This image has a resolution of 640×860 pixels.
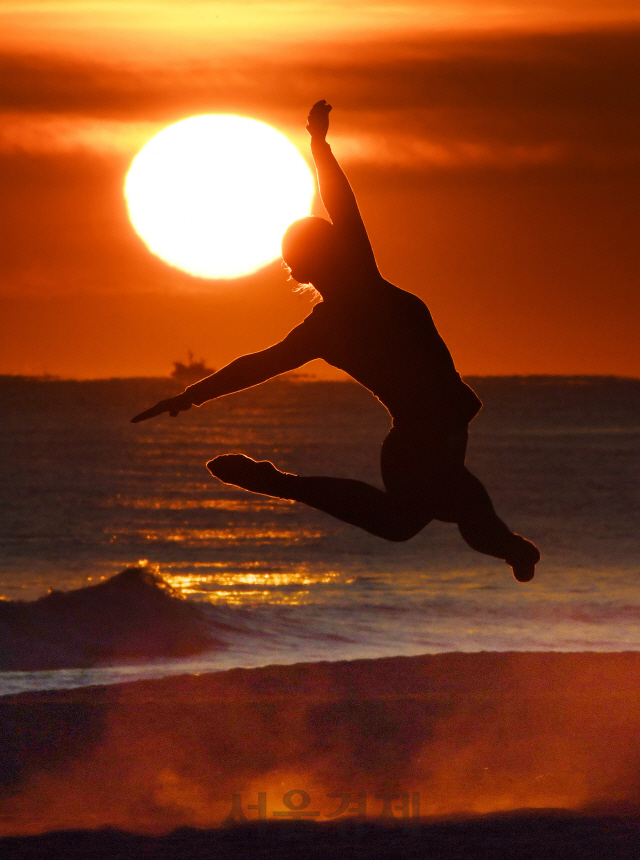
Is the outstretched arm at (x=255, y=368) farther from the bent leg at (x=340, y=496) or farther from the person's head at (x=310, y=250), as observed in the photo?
the bent leg at (x=340, y=496)

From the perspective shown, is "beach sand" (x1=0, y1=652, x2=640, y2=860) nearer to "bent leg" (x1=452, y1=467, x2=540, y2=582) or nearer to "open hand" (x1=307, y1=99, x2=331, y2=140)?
"bent leg" (x1=452, y1=467, x2=540, y2=582)

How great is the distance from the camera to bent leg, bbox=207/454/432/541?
5.42 meters

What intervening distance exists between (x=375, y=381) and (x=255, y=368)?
0.53m

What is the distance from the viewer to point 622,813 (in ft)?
28.7

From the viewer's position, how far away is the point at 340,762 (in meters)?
10.3

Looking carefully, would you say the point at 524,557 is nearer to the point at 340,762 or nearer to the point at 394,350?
the point at 394,350

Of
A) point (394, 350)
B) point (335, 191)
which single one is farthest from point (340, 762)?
point (335, 191)

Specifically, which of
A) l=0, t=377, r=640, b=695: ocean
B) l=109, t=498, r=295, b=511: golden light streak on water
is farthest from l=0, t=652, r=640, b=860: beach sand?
l=109, t=498, r=295, b=511: golden light streak on water

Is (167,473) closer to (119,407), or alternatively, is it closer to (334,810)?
(334,810)

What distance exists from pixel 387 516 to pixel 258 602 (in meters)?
17.5

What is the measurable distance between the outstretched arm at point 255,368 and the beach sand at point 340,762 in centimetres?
415

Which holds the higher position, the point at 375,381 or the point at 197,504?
the point at 375,381

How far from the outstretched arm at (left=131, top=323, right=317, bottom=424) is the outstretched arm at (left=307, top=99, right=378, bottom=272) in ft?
1.45

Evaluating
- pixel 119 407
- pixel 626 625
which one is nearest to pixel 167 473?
pixel 626 625
